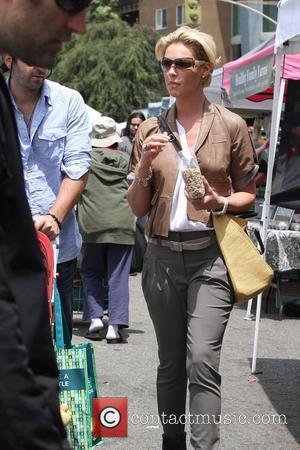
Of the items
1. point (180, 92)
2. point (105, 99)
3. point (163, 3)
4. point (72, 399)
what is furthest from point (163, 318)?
point (163, 3)

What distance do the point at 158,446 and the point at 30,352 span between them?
3.44 meters

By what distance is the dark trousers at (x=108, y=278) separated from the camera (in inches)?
314

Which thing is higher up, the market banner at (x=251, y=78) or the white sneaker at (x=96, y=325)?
the market banner at (x=251, y=78)

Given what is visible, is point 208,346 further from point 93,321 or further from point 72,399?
point 93,321

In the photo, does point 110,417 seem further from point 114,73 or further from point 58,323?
point 114,73

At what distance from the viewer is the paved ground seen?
5203 millimetres

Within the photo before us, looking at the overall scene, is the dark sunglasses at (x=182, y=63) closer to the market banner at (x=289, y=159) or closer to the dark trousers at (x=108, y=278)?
the market banner at (x=289, y=159)

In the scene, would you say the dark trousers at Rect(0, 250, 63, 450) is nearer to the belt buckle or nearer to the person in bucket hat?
the belt buckle

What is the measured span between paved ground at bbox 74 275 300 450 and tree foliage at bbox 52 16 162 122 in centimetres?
3287

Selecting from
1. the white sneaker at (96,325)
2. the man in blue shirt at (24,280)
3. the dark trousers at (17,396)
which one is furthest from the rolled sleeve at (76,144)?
the white sneaker at (96,325)

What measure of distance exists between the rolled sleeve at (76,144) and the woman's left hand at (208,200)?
644 millimetres

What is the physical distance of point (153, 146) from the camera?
13.5 ft

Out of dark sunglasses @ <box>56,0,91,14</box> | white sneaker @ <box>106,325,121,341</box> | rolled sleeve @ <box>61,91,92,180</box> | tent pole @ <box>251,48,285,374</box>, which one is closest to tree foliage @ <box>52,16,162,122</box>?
white sneaker @ <box>106,325,121,341</box>

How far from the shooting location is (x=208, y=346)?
4.12m
